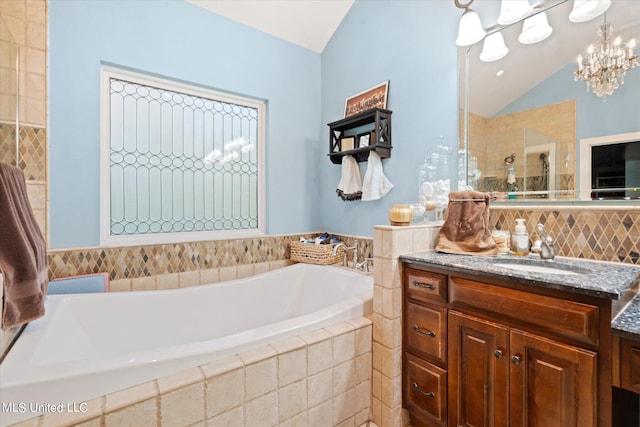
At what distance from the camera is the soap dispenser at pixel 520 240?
141cm

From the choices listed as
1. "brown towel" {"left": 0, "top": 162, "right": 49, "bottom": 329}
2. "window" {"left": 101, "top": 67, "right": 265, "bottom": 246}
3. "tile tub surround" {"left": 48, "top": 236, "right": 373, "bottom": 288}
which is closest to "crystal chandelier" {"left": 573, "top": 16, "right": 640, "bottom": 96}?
"tile tub surround" {"left": 48, "top": 236, "right": 373, "bottom": 288}

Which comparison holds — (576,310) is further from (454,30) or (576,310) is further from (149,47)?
(149,47)

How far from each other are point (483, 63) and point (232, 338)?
1988 millimetres

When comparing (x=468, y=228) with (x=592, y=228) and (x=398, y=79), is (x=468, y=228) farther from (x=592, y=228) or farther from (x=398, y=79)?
(x=398, y=79)

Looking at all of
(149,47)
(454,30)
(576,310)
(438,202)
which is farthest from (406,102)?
(149,47)

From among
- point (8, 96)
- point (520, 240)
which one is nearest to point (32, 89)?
point (8, 96)

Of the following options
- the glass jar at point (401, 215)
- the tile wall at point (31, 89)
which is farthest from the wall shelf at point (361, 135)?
the tile wall at point (31, 89)

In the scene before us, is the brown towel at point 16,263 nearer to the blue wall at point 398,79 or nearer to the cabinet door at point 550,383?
the cabinet door at point 550,383

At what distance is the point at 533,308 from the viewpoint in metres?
1.01

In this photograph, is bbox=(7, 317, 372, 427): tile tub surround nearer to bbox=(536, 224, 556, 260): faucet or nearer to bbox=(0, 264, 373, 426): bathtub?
bbox=(0, 264, 373, 426): bathtub

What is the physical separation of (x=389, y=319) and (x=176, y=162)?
1.88 metres

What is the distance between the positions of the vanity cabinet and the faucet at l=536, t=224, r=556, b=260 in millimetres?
420

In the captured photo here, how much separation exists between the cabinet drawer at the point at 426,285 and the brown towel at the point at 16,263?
60.7 inches

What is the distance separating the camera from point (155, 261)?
2078mm
